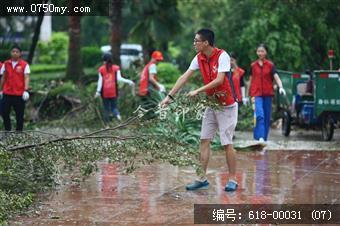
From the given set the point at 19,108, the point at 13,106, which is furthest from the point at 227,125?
the point at 13,106

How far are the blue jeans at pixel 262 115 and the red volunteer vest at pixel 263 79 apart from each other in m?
0.12

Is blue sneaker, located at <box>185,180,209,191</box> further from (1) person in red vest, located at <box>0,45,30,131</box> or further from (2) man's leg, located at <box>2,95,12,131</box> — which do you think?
(2) man's leg, located at <box>2,95,12,131</box>

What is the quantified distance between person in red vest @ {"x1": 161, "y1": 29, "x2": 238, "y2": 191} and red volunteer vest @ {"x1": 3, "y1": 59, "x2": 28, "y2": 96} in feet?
15.9

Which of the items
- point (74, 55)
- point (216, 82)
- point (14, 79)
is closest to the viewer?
point (216, 82)

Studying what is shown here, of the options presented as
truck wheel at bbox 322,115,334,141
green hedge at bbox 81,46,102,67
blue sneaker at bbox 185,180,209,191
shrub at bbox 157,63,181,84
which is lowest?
blue sneaker at bbox 185,180,209,191

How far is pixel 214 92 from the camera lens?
8234mm

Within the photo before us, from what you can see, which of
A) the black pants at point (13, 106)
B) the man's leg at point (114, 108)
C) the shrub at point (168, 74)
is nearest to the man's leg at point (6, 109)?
the black pants at point (13, 106)

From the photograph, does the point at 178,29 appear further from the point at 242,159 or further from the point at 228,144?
the point at 228,144

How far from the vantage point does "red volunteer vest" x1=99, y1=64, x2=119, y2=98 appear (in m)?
14.8

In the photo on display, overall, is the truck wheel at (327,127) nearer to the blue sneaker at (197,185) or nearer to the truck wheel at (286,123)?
the truck wheel at (286,123)

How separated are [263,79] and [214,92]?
4.37m

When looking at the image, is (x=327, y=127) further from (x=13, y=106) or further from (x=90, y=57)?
(x=90, y=57)

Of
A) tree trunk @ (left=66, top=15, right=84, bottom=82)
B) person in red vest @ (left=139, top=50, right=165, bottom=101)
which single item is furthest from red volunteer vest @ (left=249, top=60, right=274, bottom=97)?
tree trunk @ (left=66, top=15, right=84, bottom=82)

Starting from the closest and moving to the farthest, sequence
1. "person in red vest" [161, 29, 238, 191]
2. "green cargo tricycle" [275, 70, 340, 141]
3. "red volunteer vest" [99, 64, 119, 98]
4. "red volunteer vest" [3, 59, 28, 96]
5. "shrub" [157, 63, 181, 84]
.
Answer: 1. "person in red vest" [161, 29, 238, 191]
2. "red volunteer vest" [3, 59, 28, 96]
3. "green cargo tricycle" [275, 70, 340, 141]
4. "red volunteer vest" [99, 64, 119, 98]
5. "shrub" [157, 63, 181, 84]
